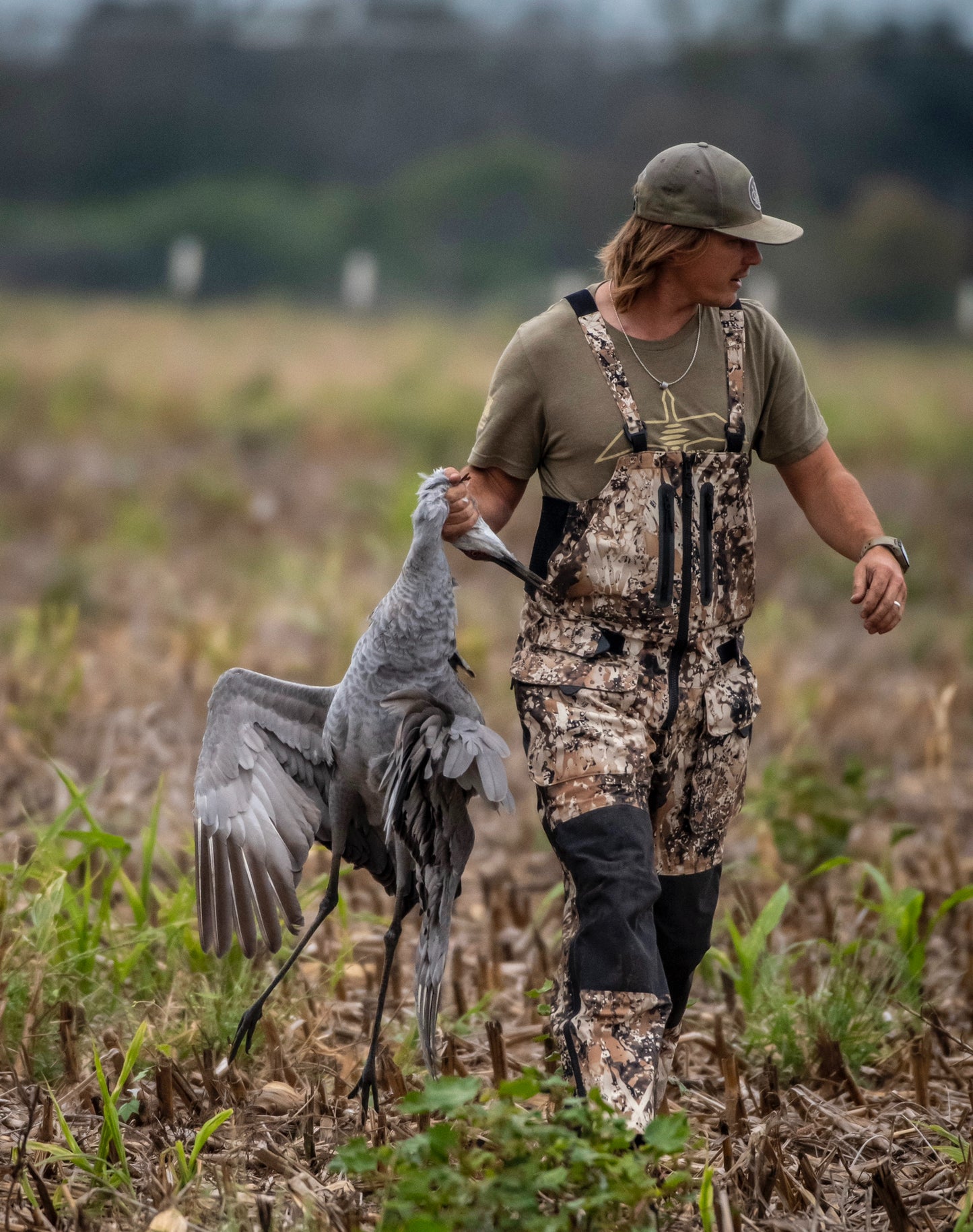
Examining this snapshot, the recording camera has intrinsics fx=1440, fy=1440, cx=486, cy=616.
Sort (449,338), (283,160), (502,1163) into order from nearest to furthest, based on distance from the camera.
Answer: (502,1163) < (449,338) < (283,160)

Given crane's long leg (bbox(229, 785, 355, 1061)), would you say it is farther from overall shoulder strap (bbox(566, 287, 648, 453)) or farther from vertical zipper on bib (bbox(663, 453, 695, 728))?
overall shoulder strap (bbox(566, 287, 648, 453))

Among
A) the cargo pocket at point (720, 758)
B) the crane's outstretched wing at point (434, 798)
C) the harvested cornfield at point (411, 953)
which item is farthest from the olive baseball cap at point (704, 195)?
the harvested cornfield at point (411, 953)

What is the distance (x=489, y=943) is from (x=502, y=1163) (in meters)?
2.14

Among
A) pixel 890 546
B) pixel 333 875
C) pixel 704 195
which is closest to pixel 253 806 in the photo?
pixel 333 875

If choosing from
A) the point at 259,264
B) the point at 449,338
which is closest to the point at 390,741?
the point at 449,338

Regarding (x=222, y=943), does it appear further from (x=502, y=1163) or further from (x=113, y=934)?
(x=502, y=1163)

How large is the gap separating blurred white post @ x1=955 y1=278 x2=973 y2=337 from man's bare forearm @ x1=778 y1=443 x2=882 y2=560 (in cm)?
1813

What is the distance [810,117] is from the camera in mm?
22234

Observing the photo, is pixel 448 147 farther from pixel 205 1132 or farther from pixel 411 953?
pixel 205 1132

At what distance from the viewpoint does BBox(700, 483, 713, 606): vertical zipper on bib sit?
131 inches

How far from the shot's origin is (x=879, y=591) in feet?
11.1

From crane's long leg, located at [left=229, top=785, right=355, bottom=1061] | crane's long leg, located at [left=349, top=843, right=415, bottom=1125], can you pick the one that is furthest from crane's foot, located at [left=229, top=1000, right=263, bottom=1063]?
crane's long leg, located at [left=349, top=843, right=415, bottom=1125]

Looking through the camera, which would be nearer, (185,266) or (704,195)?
(704,195)

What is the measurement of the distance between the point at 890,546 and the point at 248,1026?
1.96m
